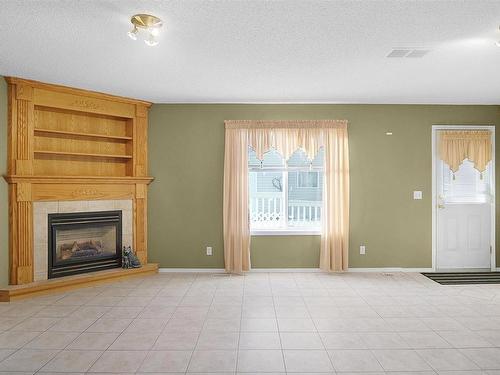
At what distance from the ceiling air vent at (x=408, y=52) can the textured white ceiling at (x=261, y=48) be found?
10cm

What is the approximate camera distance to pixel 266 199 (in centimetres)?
557

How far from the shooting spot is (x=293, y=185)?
5555 mm

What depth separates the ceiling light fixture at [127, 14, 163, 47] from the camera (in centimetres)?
266

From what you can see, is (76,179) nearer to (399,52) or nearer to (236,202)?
(236,202)

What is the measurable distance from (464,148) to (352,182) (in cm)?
171

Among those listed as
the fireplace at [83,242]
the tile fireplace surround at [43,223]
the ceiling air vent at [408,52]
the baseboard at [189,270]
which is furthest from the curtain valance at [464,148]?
the tile fireplace surround at [43,223]

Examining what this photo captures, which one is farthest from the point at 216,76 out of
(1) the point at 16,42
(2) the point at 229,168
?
(1) the point at 16,42

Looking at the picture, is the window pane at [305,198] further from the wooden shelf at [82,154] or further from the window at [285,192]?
the wooden shelf at [82,154]

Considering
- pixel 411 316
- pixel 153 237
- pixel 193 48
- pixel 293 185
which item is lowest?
pixel 411 316

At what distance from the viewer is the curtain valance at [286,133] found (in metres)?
5.39

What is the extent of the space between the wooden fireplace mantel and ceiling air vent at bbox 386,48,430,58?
11.2ft

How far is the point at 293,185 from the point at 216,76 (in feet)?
6.95

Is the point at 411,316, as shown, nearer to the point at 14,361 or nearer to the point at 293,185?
the point at 293,185

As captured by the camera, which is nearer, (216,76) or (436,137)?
(216,76)
